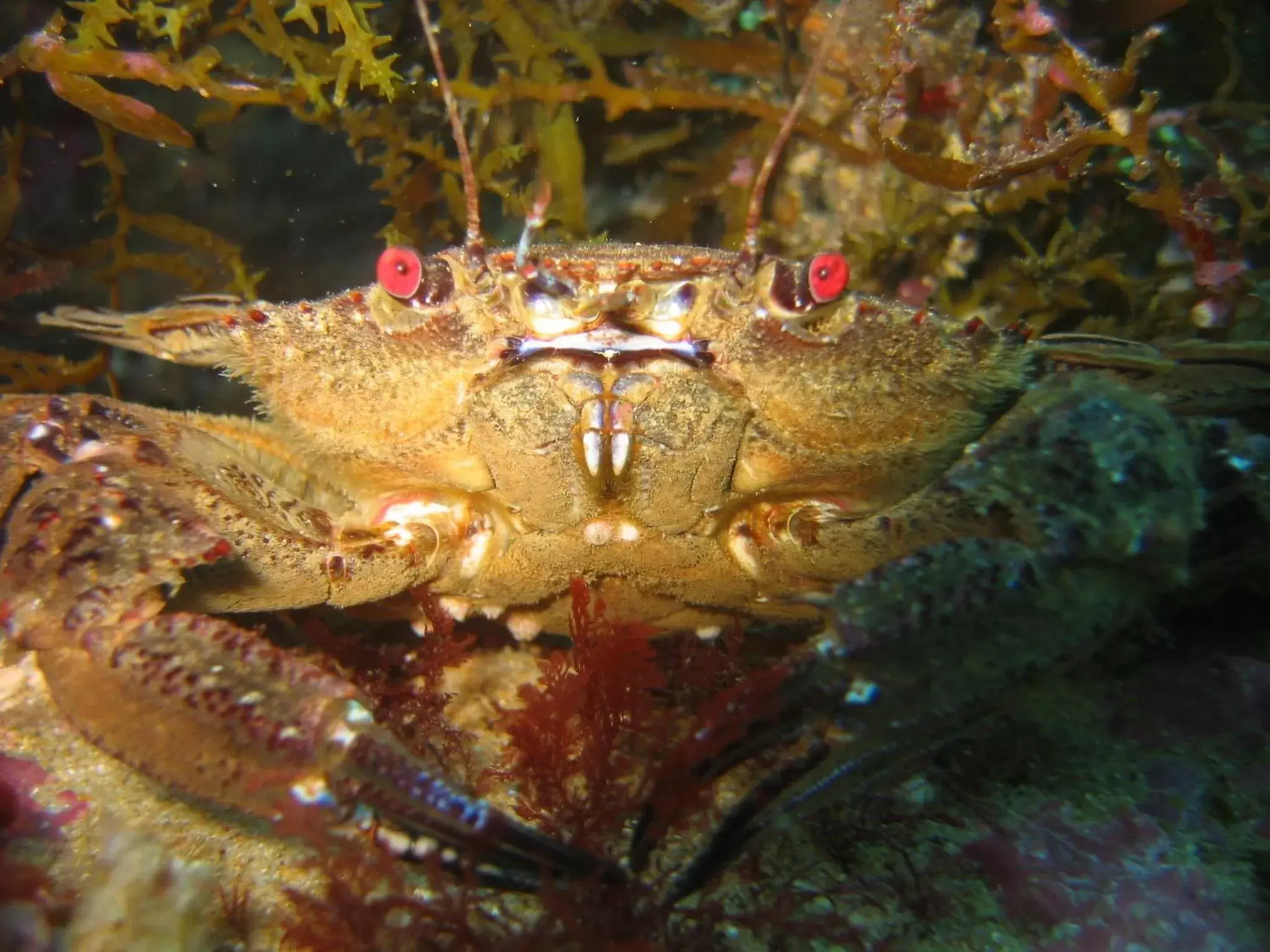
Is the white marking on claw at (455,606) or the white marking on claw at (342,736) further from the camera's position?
the white marking on claw at (455,606)

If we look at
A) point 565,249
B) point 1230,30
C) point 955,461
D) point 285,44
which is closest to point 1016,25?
point 1230,30

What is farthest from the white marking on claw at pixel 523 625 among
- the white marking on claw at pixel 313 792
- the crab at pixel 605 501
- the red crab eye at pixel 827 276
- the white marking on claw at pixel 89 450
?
the red crab eye at pixel 827 276

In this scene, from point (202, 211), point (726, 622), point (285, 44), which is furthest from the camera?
point (202, 211)

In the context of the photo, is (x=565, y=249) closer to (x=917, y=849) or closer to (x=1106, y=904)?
(x=917, y=849)

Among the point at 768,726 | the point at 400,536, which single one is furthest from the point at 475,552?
the point at 768,726

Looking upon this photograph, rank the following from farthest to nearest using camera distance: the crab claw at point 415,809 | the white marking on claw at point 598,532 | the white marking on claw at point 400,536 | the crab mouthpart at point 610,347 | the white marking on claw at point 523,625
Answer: the white marking on claw at point 523,625
the white marking on claw at point 400,536
the white marking on claw at point 598,532
the crab mouthpart at point 610,347
the crab claw at point 415,809

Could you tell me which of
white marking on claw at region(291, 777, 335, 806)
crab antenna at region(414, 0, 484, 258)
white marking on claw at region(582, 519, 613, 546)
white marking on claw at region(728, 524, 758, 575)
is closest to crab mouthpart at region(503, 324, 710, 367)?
crab antenna at region(414, 0, 484, 258)

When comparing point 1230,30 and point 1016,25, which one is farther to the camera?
point 1230,30

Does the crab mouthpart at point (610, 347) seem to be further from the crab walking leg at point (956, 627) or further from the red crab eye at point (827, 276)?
the crab walking leg at point (956, 627)

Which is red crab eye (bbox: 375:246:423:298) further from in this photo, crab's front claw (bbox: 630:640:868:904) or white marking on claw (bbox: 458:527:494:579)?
crab's front claw (bbox: 630:640:868:904)
